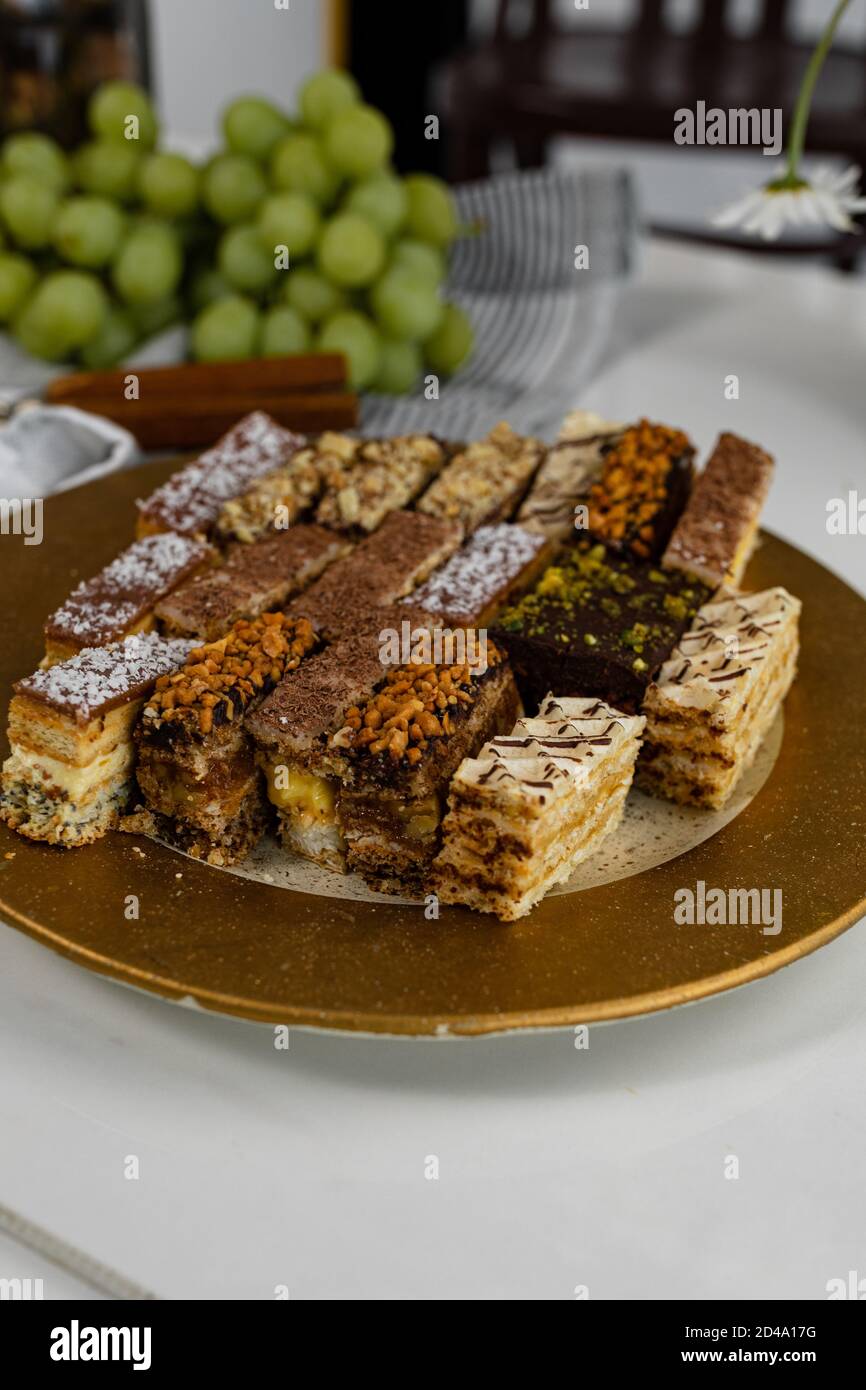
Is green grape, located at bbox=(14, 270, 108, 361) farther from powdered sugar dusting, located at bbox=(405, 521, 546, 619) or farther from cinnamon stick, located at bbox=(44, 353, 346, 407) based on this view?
powdered sugar dusting, located at bbox=(405, 521, 546, 619)

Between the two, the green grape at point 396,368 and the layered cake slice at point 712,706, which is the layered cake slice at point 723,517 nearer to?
the layered cake slice at point 712,706

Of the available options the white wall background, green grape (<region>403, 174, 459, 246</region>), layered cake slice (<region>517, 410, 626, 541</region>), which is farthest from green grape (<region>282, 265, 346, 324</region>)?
the white wall background

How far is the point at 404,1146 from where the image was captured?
1352mm

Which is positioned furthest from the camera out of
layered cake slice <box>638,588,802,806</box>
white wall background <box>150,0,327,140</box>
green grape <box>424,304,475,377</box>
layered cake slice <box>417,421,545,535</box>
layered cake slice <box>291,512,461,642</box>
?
white wall background <box>150,0,327,140</box>

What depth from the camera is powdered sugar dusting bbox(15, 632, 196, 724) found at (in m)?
1.48

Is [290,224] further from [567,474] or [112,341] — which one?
[567,474]

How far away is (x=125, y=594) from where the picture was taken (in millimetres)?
1721

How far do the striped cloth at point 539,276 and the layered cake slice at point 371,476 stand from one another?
0.61 meters

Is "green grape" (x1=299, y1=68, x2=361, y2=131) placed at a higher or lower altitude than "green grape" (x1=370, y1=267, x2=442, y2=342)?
higher

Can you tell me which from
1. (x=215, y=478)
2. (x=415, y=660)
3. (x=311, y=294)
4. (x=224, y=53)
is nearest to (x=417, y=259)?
(x=311, y=294)

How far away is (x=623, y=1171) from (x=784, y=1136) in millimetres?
164

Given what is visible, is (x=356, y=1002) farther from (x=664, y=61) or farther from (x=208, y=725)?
(x=664, y=61)

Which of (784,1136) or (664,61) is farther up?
(664,61)
